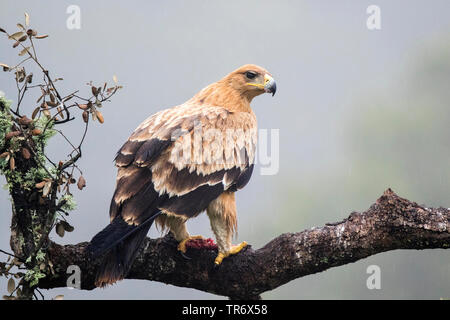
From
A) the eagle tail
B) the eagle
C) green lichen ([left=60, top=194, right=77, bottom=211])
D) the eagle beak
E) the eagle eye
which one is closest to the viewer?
the eagle tail

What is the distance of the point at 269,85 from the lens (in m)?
6.16

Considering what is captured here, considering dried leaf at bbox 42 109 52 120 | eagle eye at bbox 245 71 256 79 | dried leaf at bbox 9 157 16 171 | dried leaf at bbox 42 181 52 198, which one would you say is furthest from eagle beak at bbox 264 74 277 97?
dried leaf at bbox 9 157 16 171

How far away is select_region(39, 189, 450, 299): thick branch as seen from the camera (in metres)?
4.62

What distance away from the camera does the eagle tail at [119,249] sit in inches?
178

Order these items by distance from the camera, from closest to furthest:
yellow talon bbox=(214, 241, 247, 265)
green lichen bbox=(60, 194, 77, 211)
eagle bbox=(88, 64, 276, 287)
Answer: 1. eagle bbox=(88, 64, 276, 287)
2. green lichen bbox=(60, 194, 77, 211)
3. yellow talon bbox=(214, 241, 247, 265)

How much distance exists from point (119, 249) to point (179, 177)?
30.0 inches

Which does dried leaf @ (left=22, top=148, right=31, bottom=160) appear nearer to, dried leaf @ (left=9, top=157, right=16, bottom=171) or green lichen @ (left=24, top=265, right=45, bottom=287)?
dried leaf @ (left=9, top=157, right=16, bottom=171)

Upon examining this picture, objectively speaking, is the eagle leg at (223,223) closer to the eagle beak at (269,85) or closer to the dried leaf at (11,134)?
the eagle beak at (269,85)

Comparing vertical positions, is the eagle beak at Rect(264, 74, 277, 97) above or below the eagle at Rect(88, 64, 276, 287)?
above

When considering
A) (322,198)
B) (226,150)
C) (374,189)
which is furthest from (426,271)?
(226,150)

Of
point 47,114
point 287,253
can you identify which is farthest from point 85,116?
point 287,253

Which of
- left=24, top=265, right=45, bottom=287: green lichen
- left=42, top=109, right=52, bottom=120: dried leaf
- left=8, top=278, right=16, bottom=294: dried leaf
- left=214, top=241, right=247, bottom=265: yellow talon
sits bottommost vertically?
left=8, top=278, right=16, bottom=294: dried leaf

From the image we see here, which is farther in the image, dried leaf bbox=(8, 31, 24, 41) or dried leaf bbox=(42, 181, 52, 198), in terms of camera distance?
dried leaf bbox=(8, 31, 24, 41)

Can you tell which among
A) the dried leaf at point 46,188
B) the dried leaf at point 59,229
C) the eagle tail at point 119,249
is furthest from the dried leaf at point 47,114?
the eagle tail at point 119,249
